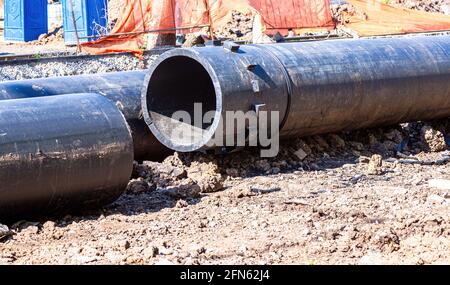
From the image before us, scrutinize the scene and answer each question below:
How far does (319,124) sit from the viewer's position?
8383 mm

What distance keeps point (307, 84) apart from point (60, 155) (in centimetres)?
289

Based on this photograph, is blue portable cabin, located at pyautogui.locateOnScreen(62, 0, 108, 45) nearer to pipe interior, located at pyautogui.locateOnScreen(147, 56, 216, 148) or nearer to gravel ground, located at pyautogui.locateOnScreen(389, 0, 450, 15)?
gravel ground, located at pyautogui.locateOnScreen(389, 0, 450, 15)

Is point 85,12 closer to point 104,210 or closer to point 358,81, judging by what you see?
point 358,81

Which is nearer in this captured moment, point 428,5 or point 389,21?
point 389,21

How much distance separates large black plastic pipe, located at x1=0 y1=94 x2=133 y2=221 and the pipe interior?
1.55 m

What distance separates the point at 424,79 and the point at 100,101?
12.9ft

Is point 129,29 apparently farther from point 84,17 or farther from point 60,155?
point 60,155

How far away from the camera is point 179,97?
346 inches

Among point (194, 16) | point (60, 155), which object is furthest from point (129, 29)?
point (60, 155)

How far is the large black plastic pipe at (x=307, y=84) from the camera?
25.5ft

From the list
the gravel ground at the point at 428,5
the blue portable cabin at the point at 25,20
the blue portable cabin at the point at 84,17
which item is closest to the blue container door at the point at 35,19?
the blue portable cabin at the point at 25,20

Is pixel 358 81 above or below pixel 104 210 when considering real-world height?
above

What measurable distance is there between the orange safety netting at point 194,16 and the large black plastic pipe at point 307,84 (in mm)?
5929
